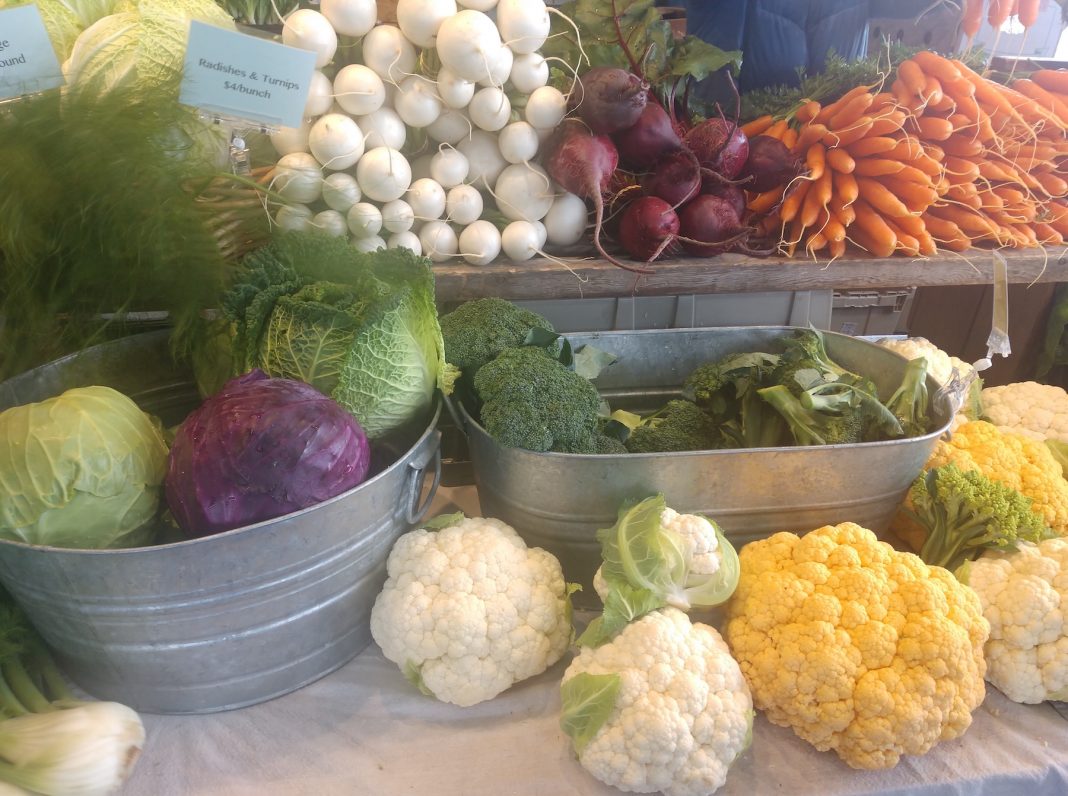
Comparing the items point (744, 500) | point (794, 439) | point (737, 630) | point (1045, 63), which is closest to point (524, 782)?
point (737, 630)

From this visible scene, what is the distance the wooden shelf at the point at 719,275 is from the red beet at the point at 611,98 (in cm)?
26

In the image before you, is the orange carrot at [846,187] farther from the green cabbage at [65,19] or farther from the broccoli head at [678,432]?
the green cabbage at [65,19]

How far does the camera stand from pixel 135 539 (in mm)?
833

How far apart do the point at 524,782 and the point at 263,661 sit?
0.37m

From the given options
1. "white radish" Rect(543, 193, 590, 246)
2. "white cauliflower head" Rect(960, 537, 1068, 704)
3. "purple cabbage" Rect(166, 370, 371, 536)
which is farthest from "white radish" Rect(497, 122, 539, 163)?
"white cauliflower head" Rect(960, 537, 1068, 704)

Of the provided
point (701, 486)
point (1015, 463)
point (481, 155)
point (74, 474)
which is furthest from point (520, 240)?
point (1015, 463)

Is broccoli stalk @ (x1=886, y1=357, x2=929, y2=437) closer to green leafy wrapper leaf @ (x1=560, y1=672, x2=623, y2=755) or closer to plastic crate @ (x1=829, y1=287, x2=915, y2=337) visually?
green leafy wrapper leaf @ (x1=560, y1=672, x2=623, y2=755)

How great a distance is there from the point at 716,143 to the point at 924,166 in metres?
0.57

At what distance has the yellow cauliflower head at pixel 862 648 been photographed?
808 millimetres

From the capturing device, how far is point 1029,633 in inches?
35.6

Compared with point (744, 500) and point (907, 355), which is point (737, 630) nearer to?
point (744, 500)

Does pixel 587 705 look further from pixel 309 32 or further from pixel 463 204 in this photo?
pixel 309 32

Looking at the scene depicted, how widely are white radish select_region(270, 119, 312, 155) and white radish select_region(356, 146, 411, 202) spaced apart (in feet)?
0.34

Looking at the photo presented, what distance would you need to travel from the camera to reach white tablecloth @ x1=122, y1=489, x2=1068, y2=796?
2.64ft
